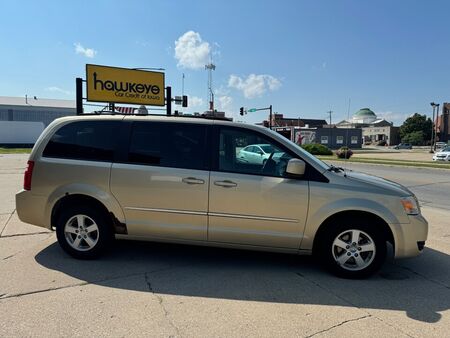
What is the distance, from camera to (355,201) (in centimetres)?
405

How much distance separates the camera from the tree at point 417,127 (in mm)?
105625

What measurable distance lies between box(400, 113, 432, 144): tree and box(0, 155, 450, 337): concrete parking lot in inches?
4525

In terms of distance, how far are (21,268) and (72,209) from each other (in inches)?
35.3

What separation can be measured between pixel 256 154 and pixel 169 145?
3.65ft

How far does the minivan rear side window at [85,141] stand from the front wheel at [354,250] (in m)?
2.95

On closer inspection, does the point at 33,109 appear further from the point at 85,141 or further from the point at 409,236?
the point at 409,236

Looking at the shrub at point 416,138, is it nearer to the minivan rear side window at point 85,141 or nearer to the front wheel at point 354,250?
the front wheel at point 354,250

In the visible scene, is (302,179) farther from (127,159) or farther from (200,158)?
(127,159)

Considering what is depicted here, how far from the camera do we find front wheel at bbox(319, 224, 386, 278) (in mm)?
4121

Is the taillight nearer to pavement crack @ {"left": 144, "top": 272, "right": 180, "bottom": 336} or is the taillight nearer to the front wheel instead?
pavement crack @ {"left": 144, "top": 272, "right": 180, "bottom": 336}

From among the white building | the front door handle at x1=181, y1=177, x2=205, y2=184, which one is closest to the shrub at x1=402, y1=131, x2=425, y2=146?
the white building

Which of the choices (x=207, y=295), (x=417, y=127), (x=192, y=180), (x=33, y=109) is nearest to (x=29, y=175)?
(x=192, y=180)

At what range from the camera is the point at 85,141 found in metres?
4.63

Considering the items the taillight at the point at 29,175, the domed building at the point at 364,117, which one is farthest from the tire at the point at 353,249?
the domed building at the point at 364,117
